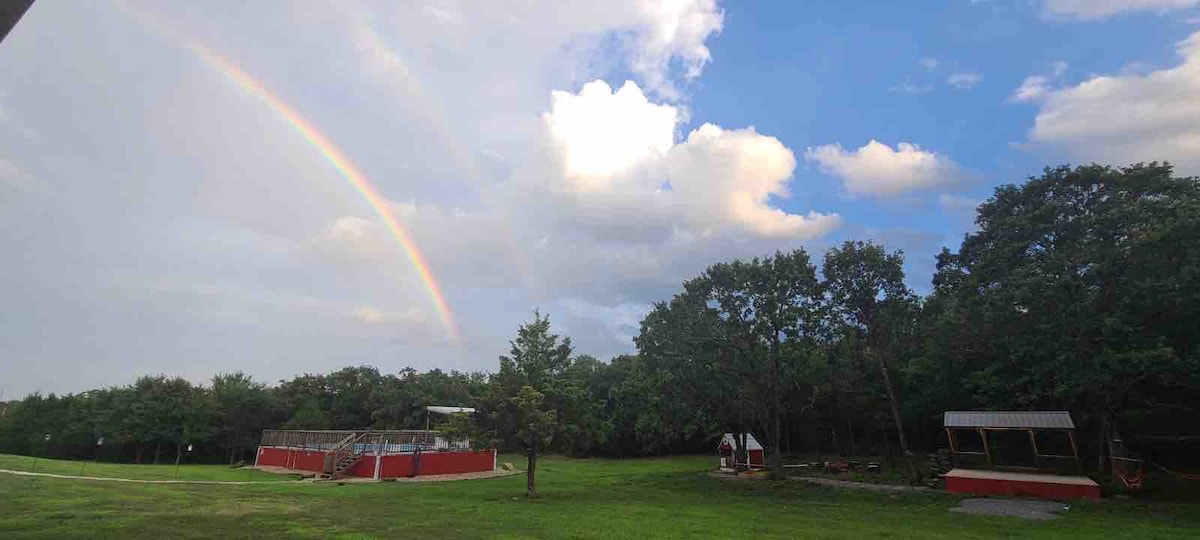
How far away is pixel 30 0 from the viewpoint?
6.41 metres

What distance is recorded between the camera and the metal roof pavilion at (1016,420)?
79.1 feet

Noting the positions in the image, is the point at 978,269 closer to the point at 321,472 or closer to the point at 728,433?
the point at 728,433

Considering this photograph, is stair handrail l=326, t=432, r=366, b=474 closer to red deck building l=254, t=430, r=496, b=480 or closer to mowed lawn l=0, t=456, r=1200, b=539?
red deck building l=254, t=430, r=496, b=480

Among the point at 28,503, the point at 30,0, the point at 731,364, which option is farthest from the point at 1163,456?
the point at 28,503

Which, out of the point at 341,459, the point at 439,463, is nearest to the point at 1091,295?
the point at 439,463

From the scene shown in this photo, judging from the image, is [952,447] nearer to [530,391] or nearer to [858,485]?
[858,485]

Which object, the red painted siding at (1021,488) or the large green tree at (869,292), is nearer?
the red painted siding at (1021,488)

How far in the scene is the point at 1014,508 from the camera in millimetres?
19000

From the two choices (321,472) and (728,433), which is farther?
(728,433)

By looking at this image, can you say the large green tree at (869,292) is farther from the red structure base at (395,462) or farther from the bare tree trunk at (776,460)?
the red structure base at (395,462)

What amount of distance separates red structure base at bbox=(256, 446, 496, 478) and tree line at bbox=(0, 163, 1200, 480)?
473 centimetres

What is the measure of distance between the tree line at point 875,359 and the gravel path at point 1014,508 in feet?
14.0

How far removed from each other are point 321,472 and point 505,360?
14730 millimetres

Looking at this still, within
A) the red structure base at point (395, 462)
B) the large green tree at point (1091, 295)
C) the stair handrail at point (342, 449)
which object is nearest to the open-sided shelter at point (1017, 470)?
the large green tree at point (1091, 295)
